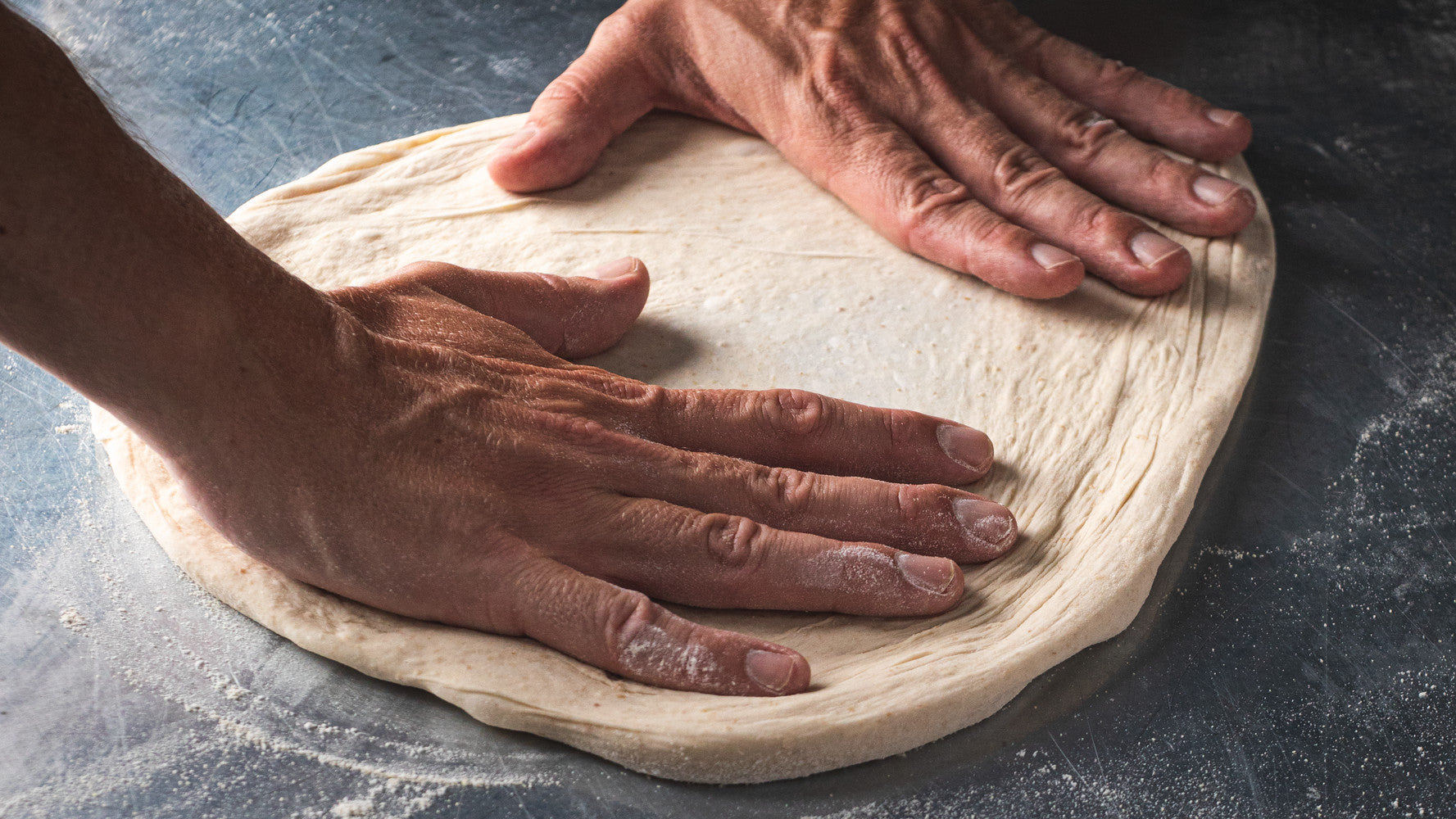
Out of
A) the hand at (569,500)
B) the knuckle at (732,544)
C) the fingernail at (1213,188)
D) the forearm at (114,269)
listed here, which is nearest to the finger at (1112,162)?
the fingernail at (1213,188)

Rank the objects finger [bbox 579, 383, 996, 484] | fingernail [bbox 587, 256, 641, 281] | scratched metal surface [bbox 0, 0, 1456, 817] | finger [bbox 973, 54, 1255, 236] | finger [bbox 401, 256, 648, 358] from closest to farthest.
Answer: scratched metal surface [bbox 0, 0, 1456, 817] < finger [bbox 579, 383, 996, 484] < finger [bbox 401, 256, 648, 358] < fingernail [bbox 587, 256, 641, 281] < finger [bbox 973, 54, 1255, 236]

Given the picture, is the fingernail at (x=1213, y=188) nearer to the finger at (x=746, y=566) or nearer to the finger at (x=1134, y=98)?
the finger at (x=1134, y=98)

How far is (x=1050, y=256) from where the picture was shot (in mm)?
1646

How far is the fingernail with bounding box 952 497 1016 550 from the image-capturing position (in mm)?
1301

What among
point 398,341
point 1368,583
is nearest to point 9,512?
point 398,341

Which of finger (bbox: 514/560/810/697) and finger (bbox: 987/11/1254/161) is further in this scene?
finger (bbox: 987/11/1254/161)

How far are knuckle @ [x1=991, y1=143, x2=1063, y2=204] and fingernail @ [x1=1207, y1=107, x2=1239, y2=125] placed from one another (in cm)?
39

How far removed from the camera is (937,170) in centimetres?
182

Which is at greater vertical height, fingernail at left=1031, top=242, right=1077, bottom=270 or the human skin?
the human skin

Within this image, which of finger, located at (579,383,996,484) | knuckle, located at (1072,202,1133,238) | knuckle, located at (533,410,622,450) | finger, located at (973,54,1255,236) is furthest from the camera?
finger, located at (973,54,1255,236)

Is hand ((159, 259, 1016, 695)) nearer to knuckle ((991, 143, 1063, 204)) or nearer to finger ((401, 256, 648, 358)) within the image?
finger ((401, 256, 648, 358))

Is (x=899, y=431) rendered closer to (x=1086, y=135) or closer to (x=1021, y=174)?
(x=1021, y=174)

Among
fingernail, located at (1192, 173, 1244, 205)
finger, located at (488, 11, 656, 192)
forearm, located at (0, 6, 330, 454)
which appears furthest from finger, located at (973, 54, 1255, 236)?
forearm, located at (0, 6, 330, 454)

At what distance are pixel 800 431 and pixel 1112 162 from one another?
2.97ft
